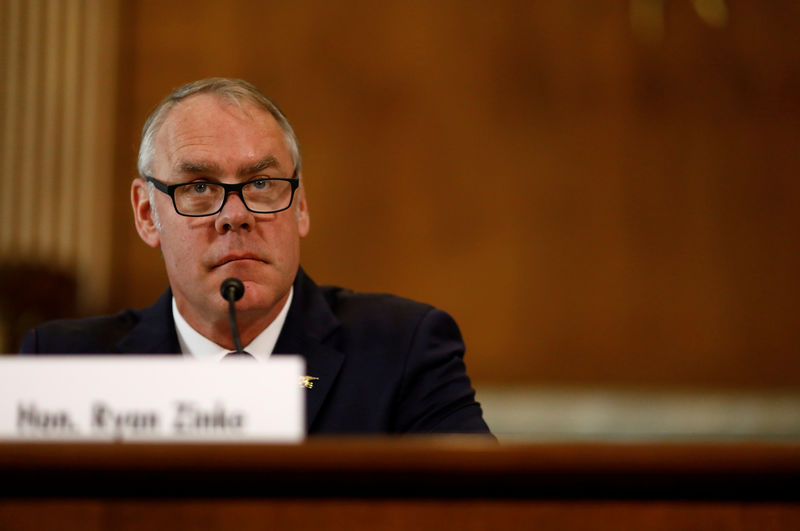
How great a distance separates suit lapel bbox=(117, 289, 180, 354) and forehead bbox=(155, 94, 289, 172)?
368 mm

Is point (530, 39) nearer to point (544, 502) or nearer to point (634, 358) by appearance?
point (634, 358)

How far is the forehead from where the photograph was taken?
1811mm

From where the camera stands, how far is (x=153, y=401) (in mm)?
958

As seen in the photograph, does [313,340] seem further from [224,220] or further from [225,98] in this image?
[225,98]

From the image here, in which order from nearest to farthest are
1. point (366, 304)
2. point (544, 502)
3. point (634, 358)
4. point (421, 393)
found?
point (544, 502) → point (421, 393) → point (366, 304) → point (634, 358)

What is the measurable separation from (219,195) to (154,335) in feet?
1.25

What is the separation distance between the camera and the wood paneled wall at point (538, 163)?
404cm

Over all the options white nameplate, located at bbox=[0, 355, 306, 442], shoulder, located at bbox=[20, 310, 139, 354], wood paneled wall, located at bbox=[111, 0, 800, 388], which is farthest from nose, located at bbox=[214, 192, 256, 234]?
wood paneled wall, located at bbox=[111, 0, 800, 388]

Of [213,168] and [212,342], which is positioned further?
[212,342]

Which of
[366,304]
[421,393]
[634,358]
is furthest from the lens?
[634,358]

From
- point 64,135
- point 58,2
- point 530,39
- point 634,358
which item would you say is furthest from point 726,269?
point 58,2

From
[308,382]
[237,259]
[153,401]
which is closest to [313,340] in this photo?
[308,382]

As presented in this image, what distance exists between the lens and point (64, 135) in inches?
159

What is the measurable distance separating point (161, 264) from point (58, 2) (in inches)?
56.2
